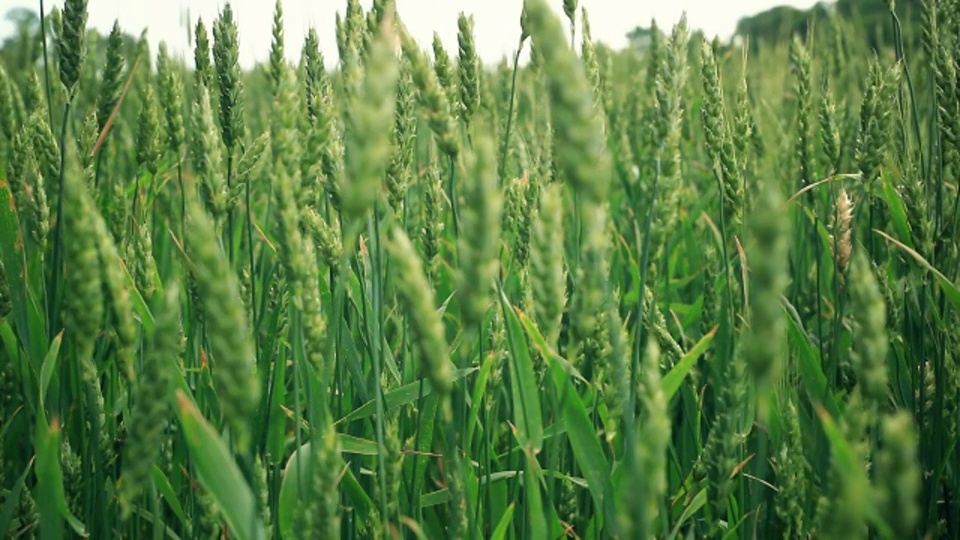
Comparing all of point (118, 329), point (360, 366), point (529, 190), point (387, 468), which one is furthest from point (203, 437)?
point (529, 190)

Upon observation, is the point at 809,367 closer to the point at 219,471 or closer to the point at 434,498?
the point at 434,498

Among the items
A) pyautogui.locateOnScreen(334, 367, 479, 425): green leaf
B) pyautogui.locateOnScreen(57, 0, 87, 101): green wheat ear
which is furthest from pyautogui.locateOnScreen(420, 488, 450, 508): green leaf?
pyautogui.locateOnScreen(57, 0, 87, 101): green wheat ear

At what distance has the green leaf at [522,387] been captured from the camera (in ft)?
3.19

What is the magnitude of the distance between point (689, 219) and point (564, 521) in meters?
1.45

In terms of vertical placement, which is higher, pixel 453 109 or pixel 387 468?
pixel 453 109

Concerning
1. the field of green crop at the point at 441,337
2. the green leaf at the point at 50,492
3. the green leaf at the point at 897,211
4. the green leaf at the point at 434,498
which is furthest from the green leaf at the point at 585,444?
the green leaf at the point at 897,211

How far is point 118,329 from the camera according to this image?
770 millimetres

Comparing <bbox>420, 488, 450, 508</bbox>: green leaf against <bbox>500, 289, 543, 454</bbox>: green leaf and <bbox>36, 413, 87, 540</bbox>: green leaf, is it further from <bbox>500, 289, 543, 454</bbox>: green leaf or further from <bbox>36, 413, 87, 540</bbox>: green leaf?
<bbox>36, 413, 87, 540</bbox>: green leaf

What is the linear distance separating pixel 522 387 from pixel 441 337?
333 mm

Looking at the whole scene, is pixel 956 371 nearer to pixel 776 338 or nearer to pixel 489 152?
pixel 776 338

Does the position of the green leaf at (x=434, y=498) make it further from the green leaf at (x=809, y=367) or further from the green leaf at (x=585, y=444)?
the green leaf at (x=809, y=367)

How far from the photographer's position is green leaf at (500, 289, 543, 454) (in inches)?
38.2

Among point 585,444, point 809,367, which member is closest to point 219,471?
point 585,444

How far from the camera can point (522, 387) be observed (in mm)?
1002
